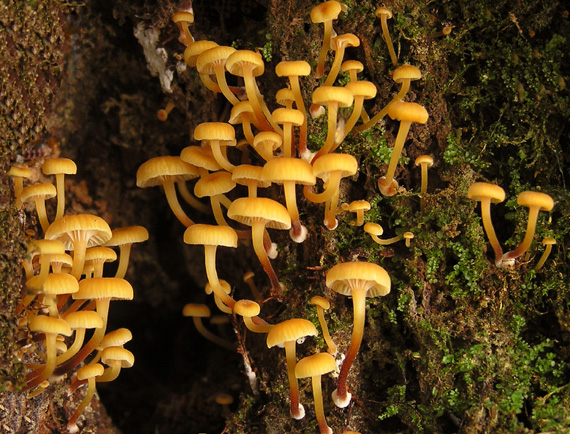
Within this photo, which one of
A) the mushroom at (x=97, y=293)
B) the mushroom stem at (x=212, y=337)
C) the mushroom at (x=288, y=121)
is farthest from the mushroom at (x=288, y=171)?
the mushroom stem at (x=212, y=337)

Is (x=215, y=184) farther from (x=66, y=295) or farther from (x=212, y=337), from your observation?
(x=212, y=337)

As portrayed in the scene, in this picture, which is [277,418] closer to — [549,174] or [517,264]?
[517,264]

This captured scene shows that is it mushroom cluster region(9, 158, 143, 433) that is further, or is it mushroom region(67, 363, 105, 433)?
mushroom region(67, 363, 105, 433)

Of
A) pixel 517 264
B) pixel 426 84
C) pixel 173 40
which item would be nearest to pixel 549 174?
pixel 517 264

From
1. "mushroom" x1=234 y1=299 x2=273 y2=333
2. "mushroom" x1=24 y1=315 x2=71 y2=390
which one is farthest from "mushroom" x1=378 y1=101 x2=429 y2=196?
"mushroom" x1=24 y1=315 x2=71 y2=390

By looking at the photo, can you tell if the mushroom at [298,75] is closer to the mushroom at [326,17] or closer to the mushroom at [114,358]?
the mushroom at [326,17]

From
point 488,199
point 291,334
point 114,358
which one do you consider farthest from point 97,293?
point 488,199

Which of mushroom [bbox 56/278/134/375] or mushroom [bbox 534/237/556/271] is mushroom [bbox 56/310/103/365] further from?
mushroom [bbox 534/237/556/271]
